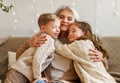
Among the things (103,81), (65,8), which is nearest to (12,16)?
(65,8)

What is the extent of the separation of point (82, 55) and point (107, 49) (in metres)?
0.53

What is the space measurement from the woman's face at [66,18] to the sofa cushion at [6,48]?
50 centimetres

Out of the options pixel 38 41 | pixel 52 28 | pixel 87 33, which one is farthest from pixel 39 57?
pixel 87 33

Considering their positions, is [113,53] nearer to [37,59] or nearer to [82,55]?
[82,55]

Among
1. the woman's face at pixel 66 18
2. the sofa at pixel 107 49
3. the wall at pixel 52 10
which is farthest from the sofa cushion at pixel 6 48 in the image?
the woman's face at pixel 66 18

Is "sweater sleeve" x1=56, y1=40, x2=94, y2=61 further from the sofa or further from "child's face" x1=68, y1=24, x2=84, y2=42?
the sofa

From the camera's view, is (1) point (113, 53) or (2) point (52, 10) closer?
(1) point (113, 53)

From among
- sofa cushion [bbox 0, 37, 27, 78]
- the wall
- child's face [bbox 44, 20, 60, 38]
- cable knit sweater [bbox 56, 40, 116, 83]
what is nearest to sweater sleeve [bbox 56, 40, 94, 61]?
cable knit sweater [bbox 56, 40, 116, 83]

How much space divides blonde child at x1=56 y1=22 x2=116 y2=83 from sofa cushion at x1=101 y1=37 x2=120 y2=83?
0.34 meters

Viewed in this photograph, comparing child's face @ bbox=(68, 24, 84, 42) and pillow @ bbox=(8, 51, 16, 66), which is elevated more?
child's face @ bbox=(68, 24, 84, 42)

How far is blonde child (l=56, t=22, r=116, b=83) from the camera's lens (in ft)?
7.29

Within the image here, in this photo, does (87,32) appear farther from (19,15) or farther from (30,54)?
(19,15)

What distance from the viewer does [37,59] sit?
2158mm

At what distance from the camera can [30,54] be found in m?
2.24
